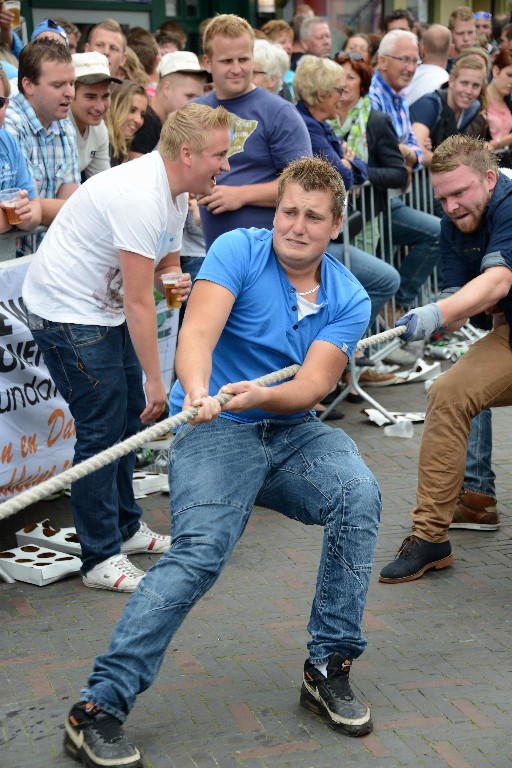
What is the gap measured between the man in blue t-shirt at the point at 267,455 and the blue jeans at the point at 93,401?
0.79 m

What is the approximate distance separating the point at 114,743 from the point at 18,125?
320 cm

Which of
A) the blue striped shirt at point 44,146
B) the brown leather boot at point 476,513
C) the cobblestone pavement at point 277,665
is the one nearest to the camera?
the cobblestone pavement at point 277,665

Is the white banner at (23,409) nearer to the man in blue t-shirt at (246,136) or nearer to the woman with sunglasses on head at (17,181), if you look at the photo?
the woman with sunglasses on head at (17,181)

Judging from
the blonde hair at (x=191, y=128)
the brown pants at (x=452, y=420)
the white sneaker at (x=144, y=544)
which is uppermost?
the blonde hair at (x=191, y=128)

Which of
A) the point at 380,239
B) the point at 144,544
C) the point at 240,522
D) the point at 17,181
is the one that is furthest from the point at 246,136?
the point at 240,522

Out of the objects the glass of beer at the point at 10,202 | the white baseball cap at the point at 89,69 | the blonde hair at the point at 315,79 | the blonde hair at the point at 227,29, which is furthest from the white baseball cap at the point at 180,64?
the glass of beer at the point at 10,202

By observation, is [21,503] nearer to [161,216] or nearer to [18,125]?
[161,216]

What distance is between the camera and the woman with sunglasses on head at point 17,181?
16.9ft

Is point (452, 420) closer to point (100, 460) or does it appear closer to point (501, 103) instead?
point (100, 460)

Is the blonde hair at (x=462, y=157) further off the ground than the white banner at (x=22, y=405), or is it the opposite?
the blonde hair at (x=462, y=157)

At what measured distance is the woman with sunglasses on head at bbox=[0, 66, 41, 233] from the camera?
16.9 feet

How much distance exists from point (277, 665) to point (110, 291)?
65.6 inches

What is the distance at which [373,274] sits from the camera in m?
7.47

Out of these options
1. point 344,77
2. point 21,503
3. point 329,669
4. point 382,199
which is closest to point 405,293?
point 382,199
